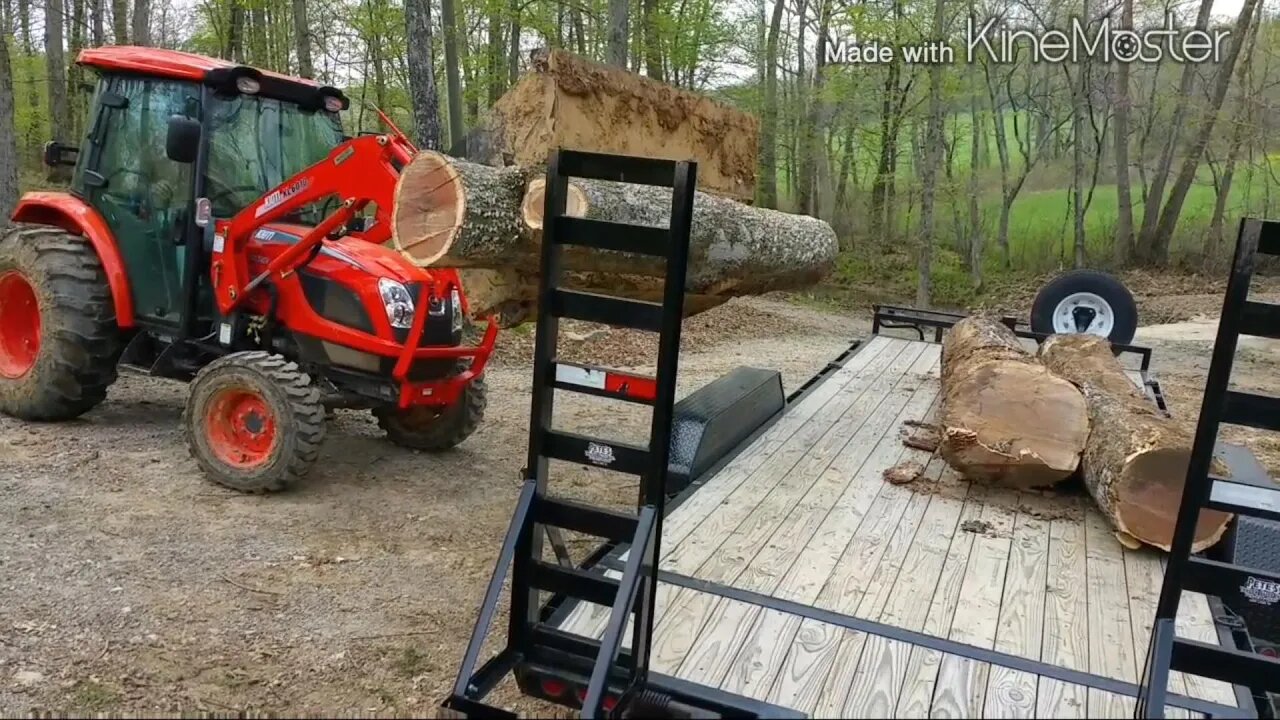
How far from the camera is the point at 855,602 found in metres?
3.24

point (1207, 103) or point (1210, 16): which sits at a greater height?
point (1210, 16)

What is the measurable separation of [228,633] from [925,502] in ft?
10.4

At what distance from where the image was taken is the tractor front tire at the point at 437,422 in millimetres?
6258

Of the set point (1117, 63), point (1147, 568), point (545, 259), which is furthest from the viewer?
point (1117, 63)

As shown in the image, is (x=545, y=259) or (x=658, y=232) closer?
(x=658, y=232)

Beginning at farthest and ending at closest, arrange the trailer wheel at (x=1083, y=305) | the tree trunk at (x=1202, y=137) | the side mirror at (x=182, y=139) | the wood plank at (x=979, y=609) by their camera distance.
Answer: the tree trunk at (x=1202, y=137), the trailer wheel at (x=1083, y=305), the side mirror at (x=182, y=139), the wood plank at (x=979, y=609)

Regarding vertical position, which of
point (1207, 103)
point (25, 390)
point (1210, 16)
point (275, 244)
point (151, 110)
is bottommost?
point (25, 390)

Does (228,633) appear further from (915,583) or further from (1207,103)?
(1207,103)

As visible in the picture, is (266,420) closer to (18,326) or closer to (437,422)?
(437,422)

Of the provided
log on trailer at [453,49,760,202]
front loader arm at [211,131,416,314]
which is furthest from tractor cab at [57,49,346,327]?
log on trailer at [453,49,760,202]

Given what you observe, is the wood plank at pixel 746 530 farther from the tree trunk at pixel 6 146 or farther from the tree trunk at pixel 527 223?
the tree trunk at pixel 6 146

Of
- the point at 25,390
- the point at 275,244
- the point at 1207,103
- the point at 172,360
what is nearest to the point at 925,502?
the point at 275,244

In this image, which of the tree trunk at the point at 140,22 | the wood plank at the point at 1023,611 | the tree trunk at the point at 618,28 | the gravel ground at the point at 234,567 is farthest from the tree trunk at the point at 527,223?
the tree trunk at the point at 140,22

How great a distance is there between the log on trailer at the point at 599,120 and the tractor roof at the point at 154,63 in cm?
231
